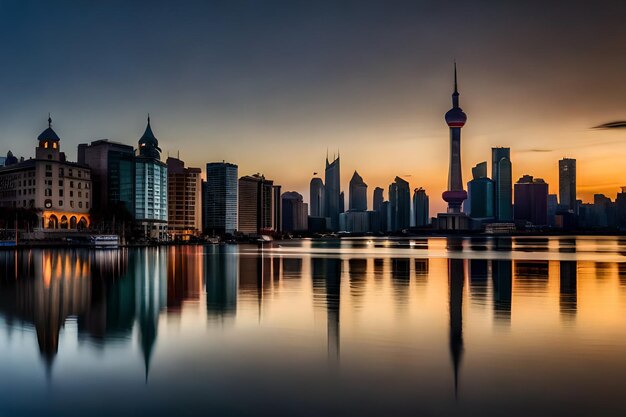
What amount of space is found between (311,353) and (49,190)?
6652 inches

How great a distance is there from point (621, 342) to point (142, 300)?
25534 mm

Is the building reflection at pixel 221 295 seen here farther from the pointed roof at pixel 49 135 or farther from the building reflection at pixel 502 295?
the pointed roof at pixel 49 135

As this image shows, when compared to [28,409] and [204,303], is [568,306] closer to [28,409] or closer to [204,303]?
[204,303]

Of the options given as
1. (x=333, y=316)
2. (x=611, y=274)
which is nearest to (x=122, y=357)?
(x=333, y=316)

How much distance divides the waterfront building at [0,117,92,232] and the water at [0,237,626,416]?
142 m

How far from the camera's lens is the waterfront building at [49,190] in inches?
6540

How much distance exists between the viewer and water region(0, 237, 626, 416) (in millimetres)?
14312

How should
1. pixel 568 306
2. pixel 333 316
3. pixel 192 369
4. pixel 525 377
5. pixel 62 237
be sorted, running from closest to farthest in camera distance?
1. pixel 525 377
2. pixel 192 369
3. pixel 333 316
4. pixel 568 306
5. pixel 62 237

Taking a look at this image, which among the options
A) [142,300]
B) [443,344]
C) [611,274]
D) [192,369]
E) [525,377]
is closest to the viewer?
[525,377]

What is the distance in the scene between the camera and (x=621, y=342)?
21703 millimetres

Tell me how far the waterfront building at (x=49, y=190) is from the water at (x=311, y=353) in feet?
466

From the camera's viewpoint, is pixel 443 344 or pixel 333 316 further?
pixel 333 316

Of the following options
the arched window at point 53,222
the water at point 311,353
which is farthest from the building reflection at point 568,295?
the arched window at point 53,222

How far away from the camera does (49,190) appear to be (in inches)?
6624
